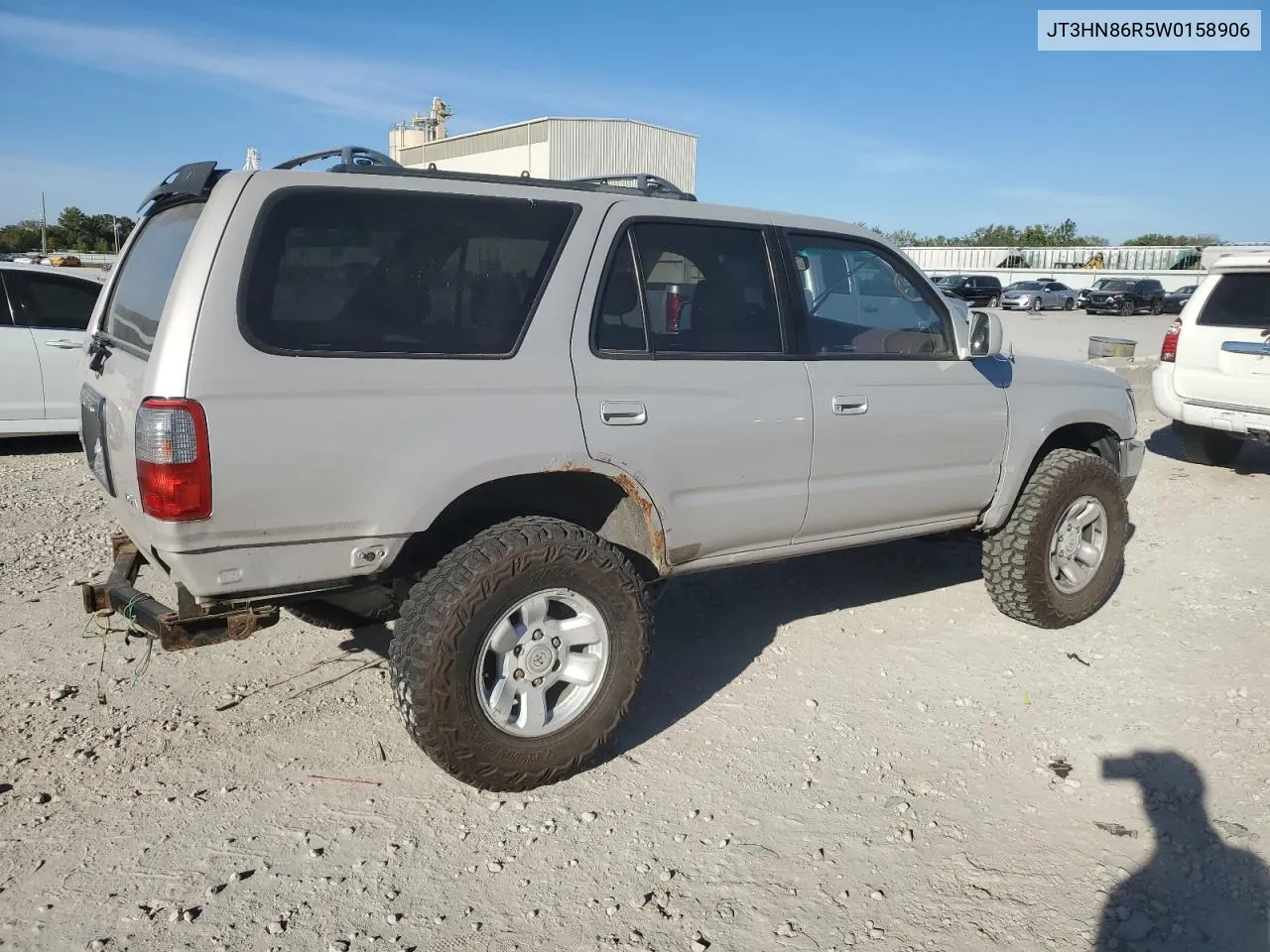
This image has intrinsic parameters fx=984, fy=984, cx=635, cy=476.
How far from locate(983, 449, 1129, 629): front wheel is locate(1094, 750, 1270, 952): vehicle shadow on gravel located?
56.7 inches

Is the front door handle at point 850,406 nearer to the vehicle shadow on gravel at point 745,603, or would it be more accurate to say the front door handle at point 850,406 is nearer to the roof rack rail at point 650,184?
the roof rack rail at point 650,184

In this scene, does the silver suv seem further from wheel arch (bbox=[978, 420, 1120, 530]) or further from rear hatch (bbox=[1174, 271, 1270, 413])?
rear hatch (bbox=[1174, 271, 1270, 413])

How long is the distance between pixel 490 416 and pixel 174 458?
92cm

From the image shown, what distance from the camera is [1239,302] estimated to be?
824 cm

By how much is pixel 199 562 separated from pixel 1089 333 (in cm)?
3011

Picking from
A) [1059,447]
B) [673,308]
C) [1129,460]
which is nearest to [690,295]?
[673,308]

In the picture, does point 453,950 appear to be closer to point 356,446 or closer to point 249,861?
point 249,861

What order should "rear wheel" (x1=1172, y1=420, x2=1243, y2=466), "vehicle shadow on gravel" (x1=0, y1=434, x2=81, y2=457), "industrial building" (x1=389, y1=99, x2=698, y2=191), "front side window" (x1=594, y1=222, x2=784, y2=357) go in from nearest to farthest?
"front side window" (x1=594, y1=222, x2=784, y2=357), "vehicle shadow on gravel" (x1=0, y1=434, x2=81, y2=457), "rear wheel" (x1=1172, y1=420, x2=1243, y2=466), "industrial building" (x1=389, y1=99, x2=698, y2=191)

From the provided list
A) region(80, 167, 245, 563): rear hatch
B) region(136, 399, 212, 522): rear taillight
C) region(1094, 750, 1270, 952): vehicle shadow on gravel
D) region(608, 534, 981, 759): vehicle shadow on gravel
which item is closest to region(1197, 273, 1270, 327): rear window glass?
region(608, 534, 981, 759): vehicle shadow on gravel

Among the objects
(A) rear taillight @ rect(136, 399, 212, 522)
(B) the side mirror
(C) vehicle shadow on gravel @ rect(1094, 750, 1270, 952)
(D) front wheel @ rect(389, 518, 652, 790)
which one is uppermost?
(B) the side mirror

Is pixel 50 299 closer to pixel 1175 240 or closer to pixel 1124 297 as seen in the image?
pixel 1124 297

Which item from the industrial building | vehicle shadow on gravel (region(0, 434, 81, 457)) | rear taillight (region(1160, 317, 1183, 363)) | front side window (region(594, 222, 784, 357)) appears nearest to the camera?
front side window (region(594, 222, 784, 357))

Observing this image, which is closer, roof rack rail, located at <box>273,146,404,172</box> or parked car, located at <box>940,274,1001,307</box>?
roof rack rail, located at <box>273,146,404,172</box>

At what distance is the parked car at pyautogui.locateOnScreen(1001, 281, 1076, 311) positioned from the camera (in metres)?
40.7
